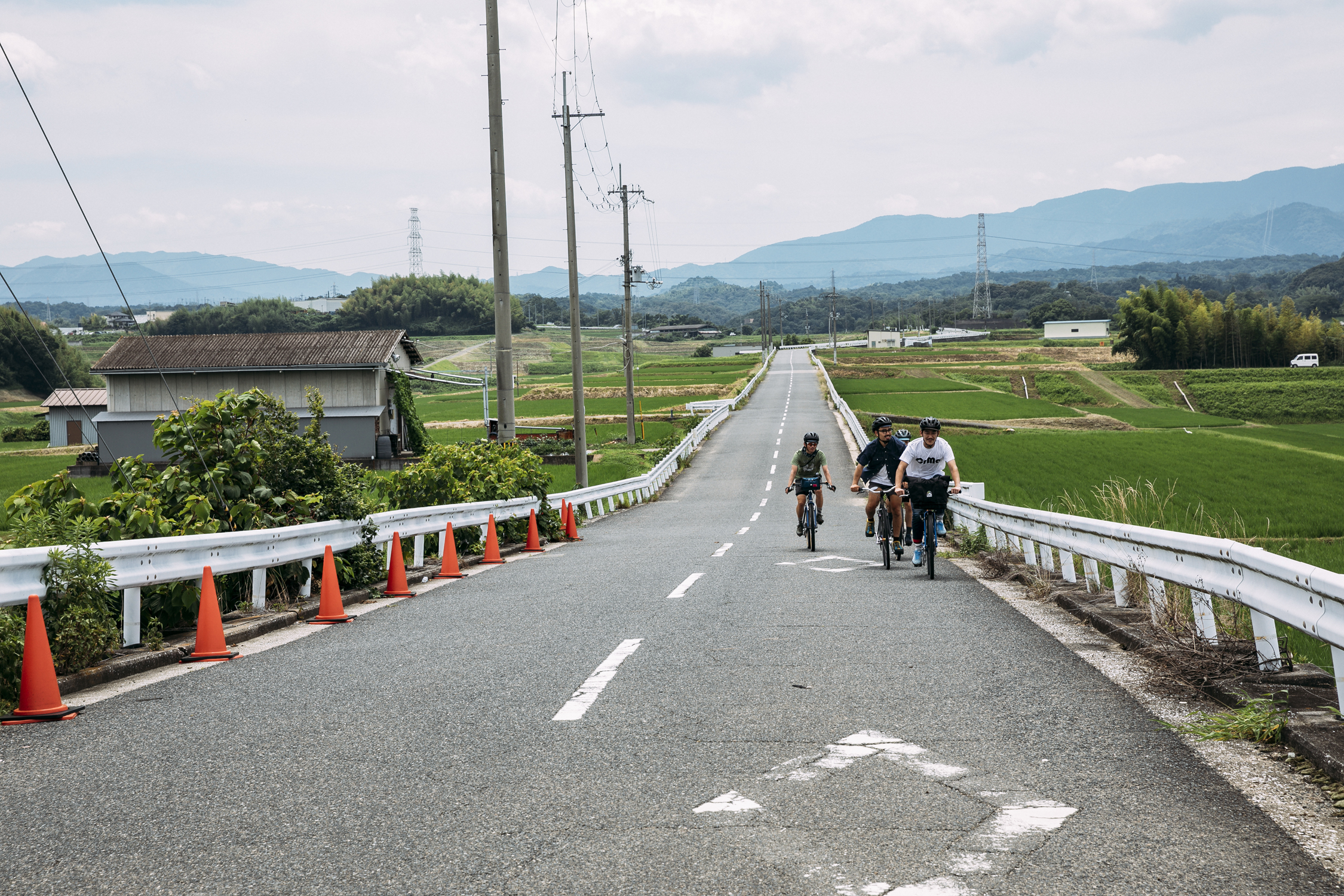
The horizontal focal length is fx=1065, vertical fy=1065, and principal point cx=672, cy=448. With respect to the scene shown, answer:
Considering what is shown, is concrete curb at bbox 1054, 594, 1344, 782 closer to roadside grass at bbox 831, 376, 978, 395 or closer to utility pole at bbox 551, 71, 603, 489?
utility pole at bbox 551, 71, 603, 489

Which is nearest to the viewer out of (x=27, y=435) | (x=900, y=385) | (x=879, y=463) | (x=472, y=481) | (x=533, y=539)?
(x=879, y=463)

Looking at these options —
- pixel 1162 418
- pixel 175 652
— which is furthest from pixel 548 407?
pixel 175 652

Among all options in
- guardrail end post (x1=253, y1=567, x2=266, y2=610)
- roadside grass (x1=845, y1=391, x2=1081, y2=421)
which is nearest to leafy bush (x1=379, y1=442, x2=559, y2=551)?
guardrail end post (x1=253, y1=567, x2=266, y2=610)

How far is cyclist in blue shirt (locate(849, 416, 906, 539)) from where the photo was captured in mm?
14000

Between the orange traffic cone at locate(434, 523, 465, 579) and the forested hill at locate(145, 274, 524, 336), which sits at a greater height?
the forested hill at locate(145, 274, 524, 336)

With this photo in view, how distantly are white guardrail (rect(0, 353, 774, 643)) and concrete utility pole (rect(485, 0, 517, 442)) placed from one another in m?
3.79

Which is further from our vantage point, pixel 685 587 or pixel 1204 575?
pixel 685 587

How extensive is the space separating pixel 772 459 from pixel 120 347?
3039 centimetres

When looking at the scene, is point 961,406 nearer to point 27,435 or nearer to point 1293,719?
point 27,435

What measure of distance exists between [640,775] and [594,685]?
75.0 inches

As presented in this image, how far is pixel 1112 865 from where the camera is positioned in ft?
12.3

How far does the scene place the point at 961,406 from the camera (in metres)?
69.6

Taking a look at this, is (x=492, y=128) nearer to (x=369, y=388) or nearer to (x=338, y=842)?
(x=338, y=842)

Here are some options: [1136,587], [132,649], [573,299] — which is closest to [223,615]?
[132,649]
